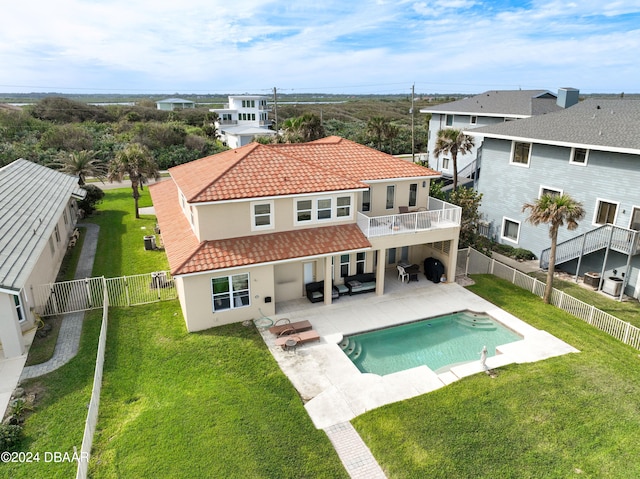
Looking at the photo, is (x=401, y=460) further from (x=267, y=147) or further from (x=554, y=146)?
(x=554, y=146)

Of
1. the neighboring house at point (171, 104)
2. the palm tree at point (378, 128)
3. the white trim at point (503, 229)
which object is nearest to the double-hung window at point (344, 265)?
the white trim at point (503, 229)

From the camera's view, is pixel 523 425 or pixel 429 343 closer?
pixel 523 425

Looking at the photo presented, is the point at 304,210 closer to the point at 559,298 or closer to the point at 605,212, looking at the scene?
the point at 559,298

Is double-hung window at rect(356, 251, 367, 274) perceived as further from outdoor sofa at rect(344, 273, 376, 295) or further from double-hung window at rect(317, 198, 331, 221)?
double-hung window at rect(317, 198, 331, 221)

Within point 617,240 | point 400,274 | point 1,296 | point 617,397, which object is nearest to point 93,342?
point 1,296

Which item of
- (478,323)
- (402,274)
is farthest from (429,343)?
(402,274)

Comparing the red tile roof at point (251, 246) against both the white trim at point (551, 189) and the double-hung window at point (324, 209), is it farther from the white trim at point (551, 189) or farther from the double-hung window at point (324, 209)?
the white trim at point (551, 189)
